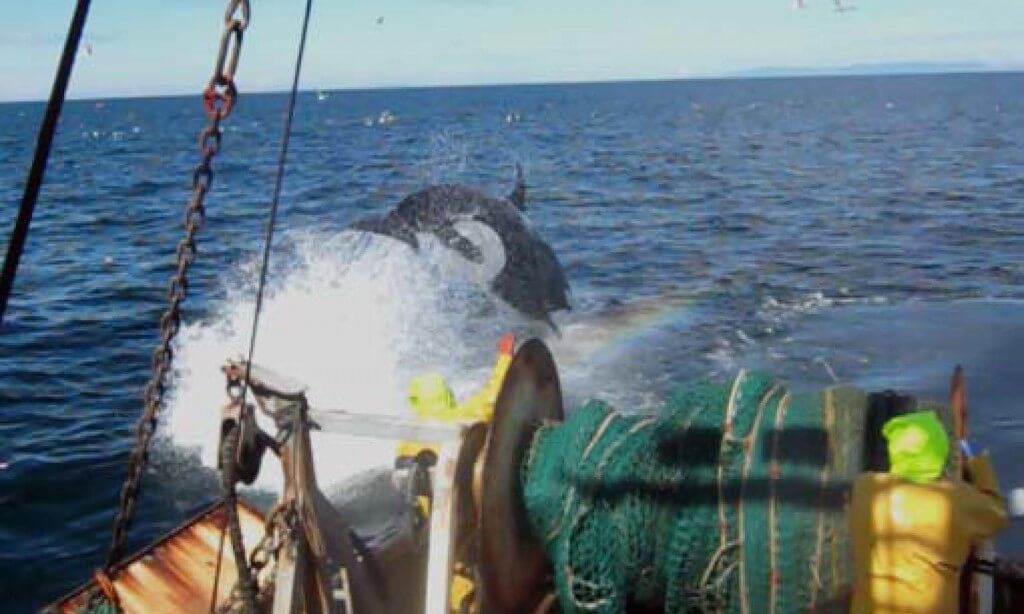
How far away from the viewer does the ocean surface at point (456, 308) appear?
42.0 ft

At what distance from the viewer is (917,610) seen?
4.05 meters

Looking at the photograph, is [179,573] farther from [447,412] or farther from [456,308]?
[456,308]

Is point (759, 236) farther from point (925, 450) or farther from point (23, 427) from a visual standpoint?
point (925, 450)

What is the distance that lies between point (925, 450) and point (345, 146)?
71.7m

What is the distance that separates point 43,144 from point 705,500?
307 centimetres

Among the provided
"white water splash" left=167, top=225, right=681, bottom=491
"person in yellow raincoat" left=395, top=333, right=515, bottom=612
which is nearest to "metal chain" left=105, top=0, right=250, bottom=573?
"person in yellow raincoat" left=395, top=333, right=515, bottom=612

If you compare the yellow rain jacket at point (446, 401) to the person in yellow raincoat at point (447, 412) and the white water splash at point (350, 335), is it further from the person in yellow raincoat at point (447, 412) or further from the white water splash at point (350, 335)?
the white water splash at point (350, 335)

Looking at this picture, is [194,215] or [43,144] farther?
[194,215]

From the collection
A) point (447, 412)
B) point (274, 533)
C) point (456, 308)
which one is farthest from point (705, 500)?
point (456, 308)

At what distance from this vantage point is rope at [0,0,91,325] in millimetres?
2666

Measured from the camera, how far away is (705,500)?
4.49 meters

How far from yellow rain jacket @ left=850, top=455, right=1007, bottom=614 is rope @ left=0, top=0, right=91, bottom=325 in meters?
3.19

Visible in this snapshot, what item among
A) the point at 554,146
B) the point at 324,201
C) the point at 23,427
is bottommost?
the point at 23,427

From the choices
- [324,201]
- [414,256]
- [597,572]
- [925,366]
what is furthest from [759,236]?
[597,572]
